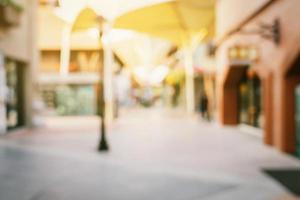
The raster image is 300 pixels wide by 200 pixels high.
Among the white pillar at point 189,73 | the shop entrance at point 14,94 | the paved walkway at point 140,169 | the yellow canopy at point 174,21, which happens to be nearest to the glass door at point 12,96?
the shop entrance at point 14,94

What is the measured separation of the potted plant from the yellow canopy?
17.2 m

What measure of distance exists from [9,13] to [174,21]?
23.3 m

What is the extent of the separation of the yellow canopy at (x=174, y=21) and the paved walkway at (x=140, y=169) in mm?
20114

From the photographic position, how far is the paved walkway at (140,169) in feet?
24.0

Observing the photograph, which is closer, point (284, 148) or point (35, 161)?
point (35, 161)

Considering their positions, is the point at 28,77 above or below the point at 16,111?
above

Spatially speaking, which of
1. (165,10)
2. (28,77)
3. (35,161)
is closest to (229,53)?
(28,77)

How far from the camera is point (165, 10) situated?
3494cm

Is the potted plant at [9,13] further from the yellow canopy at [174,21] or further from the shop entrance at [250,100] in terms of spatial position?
the yellow canopy at [174,21]

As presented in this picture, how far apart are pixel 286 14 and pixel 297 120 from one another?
10.5 feet

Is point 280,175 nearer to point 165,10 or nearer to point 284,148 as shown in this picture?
point 284,148

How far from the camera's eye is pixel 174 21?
37.5 metres

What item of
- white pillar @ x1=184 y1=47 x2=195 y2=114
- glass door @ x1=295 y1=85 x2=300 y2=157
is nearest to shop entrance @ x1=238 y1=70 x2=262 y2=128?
glass door @ x1=295 y1=85 x2=300 y2=157

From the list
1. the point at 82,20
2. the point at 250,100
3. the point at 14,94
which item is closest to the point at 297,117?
the point at 82,20
